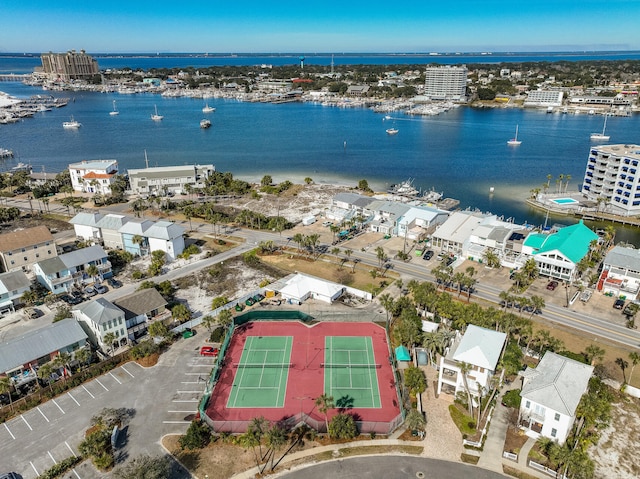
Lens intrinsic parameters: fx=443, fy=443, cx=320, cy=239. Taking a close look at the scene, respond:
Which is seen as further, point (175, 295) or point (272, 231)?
point (272, 231)

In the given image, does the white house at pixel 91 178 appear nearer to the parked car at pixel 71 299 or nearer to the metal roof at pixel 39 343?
the parked car at pixel 71 299

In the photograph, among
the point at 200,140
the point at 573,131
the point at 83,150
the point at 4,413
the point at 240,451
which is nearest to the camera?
the point at 240,451

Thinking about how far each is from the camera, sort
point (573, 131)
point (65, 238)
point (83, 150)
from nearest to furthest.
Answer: point (65, 238), point (83, 150), point (573, 131)

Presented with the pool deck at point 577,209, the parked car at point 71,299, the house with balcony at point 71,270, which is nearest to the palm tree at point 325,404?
the parked car at point 71,299

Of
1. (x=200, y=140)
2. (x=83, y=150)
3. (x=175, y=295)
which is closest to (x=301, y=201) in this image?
(x=175, y=295)

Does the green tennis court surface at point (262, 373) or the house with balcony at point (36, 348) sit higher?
the house with balcony at point (36, 348)

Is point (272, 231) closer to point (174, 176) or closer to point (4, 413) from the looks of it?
point (174, 176)
